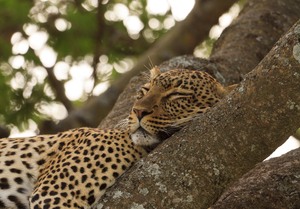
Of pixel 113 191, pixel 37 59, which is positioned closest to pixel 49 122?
pixel 37 59

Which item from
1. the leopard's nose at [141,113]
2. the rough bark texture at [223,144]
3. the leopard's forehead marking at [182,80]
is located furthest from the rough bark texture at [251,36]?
the rough bark texture at [223,144]

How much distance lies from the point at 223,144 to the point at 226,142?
2cm

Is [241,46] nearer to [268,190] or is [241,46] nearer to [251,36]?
[251,36]

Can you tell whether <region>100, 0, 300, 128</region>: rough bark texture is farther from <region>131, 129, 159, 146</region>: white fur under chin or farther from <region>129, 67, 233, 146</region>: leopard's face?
<region>131, 129, 159, 146</region>: white fur under chin

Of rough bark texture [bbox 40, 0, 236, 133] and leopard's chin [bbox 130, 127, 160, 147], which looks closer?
leopard's chin [bbox 130, 127, 160, 147]

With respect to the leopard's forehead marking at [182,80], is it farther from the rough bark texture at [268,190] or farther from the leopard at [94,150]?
the rough bark texture at [268,190]

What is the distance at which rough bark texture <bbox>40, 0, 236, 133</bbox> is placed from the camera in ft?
26.1

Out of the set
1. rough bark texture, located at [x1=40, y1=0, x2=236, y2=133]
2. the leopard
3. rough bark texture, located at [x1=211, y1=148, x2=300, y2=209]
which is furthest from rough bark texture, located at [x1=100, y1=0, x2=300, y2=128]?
rough bark texture, located at [x1=211, y1=148, x2=300, y2=209]

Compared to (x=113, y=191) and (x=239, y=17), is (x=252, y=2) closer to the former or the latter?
(x=239, y=17)

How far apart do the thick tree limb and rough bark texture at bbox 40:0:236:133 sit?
3.68m

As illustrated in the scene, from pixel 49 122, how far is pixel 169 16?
3.52 m

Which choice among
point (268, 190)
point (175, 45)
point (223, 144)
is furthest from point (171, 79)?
point (175, 45)

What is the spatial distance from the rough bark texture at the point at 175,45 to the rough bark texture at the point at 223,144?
11.9ft

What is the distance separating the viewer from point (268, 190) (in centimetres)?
486
